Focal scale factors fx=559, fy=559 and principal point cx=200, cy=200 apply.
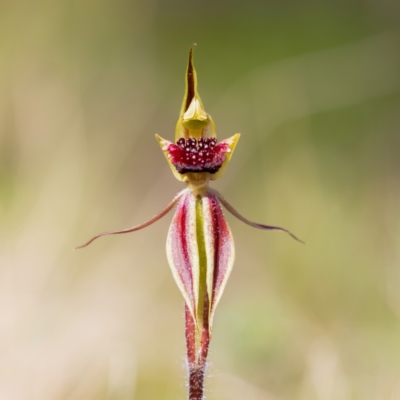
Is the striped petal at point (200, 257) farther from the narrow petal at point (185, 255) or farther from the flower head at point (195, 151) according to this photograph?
the flower head at point (195, 151)

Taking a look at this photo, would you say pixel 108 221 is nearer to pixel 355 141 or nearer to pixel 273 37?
pixel 355 141

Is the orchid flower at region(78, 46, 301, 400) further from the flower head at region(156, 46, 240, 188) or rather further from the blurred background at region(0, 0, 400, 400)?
the blurred background at region(0, 0, 400, 400)

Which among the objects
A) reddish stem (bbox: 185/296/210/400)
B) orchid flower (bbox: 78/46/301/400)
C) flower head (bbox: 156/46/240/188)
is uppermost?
flower head (bbox: 156/46/240/188)

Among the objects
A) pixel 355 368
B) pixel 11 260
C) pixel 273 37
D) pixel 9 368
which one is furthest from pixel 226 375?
pixel 273 37

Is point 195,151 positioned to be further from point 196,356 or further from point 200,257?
point 196,356

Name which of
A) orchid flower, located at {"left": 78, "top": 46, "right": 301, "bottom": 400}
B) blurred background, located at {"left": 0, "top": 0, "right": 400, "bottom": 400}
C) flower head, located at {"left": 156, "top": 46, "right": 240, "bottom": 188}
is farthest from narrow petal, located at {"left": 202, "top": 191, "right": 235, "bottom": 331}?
blurred background, located at {"left": 0, "top": 0, "right": 400, "bottom": 400}

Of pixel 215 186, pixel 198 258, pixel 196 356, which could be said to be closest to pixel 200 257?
pixel 198 258
